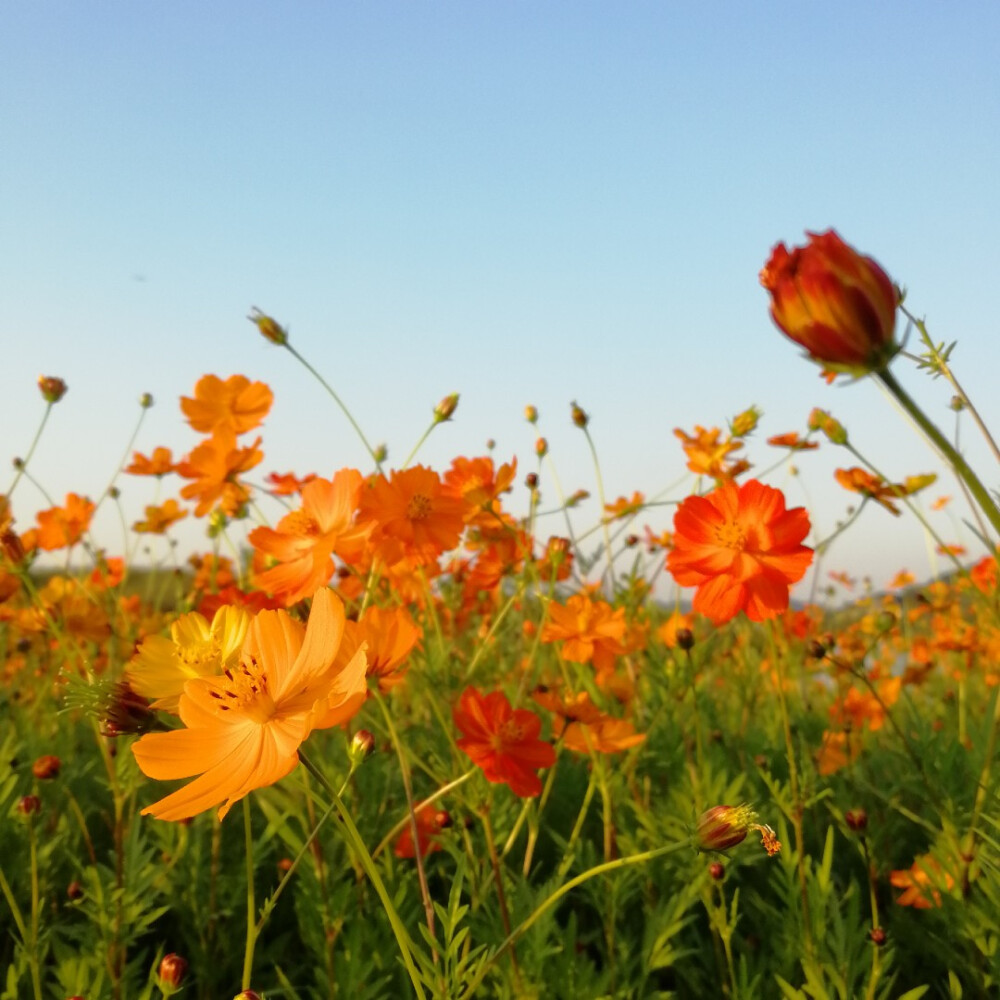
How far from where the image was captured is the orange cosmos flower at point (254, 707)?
0.47m

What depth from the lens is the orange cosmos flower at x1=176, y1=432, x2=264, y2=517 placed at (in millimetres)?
1242

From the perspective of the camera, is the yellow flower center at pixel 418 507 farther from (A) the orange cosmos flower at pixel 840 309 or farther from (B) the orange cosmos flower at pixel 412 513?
(A) the orange cosmos flower at pixel 840 309

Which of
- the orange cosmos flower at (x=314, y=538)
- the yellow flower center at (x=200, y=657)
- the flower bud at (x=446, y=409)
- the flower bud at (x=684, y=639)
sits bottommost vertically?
the flower bud at (x=684, y=639)

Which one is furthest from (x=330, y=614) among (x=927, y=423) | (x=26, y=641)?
(x=26, y=641)

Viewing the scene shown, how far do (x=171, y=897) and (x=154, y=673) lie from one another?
73 cm

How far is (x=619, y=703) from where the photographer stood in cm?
147

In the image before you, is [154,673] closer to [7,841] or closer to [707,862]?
[707,862]

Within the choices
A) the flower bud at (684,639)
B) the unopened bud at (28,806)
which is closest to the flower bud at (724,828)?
the flower bud at (684,639)

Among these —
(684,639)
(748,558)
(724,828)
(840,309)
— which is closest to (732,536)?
(748,558)

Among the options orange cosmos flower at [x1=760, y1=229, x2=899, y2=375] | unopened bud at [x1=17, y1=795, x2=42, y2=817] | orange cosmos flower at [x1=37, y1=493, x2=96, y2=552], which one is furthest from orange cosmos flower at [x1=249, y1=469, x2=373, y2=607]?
orange cosmos flower at [x1=37, y1=493, x2=96, y2=552]

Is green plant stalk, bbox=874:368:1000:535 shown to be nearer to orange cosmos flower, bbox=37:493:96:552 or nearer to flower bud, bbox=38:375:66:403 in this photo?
flower bud, bbox=38:375:66:403

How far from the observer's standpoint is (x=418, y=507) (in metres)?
1.05

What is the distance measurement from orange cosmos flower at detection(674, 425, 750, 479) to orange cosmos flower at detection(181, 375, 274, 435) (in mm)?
718

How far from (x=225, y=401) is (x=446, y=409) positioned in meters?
0.42
